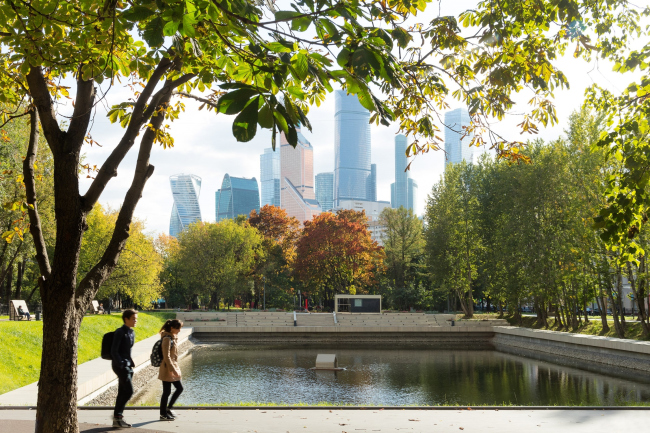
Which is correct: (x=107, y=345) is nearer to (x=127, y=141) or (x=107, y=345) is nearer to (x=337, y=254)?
(x=127, y=141)

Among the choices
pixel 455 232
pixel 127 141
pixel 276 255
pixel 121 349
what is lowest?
pixel 121 349

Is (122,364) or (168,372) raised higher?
(122,364)

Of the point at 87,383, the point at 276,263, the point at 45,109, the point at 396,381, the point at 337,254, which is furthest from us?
the point at 276,263

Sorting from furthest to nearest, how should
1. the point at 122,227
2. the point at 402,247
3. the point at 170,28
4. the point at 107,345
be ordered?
the point at 402,247
the point at 107,345
the point at 122,227
the point at 170,28

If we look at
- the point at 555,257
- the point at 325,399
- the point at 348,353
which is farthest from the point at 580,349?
the point at 325,399

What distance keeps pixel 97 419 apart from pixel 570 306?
90.6 feet

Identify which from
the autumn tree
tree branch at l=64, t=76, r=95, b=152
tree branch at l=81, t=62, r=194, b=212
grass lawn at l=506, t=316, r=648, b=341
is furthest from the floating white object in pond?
the autumn tree

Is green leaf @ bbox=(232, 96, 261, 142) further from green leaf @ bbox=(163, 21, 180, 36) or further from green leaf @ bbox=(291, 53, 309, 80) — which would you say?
green leaf @ bbox=(163, 21, 180, 36)

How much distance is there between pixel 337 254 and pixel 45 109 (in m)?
39.9

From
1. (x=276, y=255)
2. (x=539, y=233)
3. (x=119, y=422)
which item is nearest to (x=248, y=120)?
(x=119, y=422)

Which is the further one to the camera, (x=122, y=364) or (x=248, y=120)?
(x=122, y=364)

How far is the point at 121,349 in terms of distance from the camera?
6.67m

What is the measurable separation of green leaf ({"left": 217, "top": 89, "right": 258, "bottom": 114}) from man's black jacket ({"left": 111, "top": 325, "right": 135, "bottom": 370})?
17.0 feet

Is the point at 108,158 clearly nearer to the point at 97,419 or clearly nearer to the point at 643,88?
the point at 97,419
